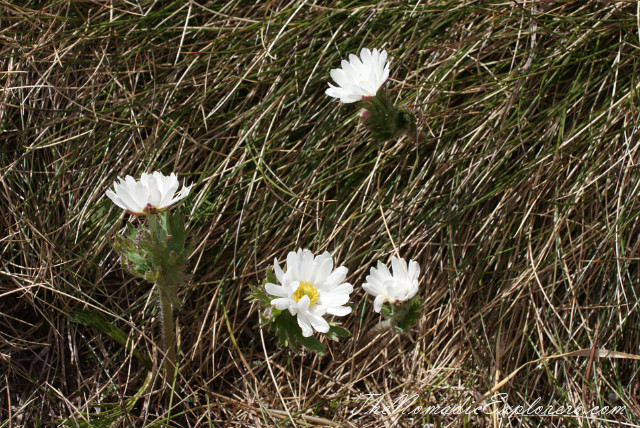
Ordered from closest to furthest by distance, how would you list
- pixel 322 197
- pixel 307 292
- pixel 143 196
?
pixel 143 196, pixel 307 292, pixel 322 197

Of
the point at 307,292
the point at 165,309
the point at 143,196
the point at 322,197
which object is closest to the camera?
the point at 143,196

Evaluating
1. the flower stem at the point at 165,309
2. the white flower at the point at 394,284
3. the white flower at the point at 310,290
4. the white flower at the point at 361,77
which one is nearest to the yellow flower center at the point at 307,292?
the white flower at the point at 310,290

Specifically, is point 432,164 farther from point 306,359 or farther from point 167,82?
point 167,82

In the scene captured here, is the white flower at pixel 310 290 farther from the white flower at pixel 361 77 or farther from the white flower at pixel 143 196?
the white flower at pixel 361 77

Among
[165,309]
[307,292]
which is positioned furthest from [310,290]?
[165,309]

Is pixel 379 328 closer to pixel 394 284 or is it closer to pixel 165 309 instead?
pixel 394 284

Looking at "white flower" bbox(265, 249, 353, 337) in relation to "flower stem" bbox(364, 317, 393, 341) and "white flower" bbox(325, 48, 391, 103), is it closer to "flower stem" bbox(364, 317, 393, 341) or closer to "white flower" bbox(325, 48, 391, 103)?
"flower stem" bbox(364, 317, 393, 341)
